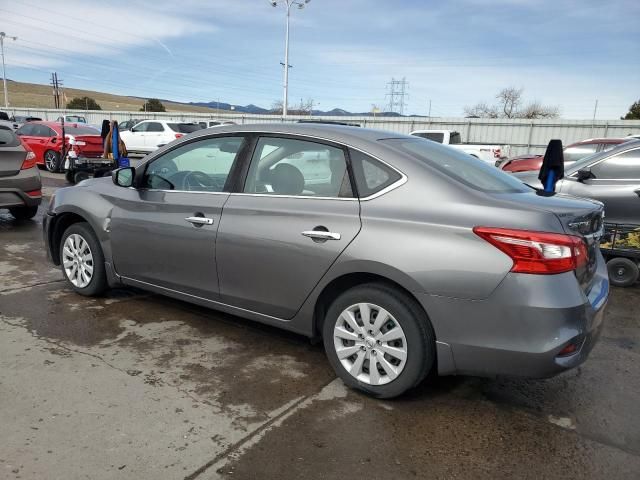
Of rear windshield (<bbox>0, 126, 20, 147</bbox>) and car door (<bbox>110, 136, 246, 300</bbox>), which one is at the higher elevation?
rear windshield (<bbox>0, 126, 20, 147</bbox>)

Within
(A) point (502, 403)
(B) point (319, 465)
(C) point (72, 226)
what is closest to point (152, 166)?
(C) point (72, 226)

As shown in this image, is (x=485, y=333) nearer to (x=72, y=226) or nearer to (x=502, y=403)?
(x=502, y=403)

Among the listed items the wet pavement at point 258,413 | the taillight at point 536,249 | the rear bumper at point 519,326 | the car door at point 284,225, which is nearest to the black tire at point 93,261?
the wet pavement at point 258,413

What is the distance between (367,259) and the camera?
2975mm

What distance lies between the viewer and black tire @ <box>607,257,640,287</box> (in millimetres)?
5922

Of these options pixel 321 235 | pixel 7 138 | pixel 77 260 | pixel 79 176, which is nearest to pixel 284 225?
pixel 321 235

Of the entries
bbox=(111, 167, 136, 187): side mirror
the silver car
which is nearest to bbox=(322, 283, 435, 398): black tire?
the silver car

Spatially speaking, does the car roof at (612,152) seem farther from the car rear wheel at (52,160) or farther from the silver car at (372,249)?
the car rear wheel at (52,160)

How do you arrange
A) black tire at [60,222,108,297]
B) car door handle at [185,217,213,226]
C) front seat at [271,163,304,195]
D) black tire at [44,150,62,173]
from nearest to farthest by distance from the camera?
front seat at [271,163,304,195] → car door handle at [185,217,213,226] → black tire at [60,222,108,297] → black tire at [44,150,62,173]

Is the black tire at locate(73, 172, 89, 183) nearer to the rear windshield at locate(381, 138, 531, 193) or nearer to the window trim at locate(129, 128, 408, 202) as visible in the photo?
the window trim at locate(129, 128, 408, 202)

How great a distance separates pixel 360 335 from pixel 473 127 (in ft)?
92.2

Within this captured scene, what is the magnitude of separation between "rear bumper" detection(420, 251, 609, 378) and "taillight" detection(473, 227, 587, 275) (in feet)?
0.15

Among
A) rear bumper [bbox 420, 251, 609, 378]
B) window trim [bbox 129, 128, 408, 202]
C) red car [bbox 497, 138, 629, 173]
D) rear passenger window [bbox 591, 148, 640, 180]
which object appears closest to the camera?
rear bumper [bbox 420, 251, 609, 378]

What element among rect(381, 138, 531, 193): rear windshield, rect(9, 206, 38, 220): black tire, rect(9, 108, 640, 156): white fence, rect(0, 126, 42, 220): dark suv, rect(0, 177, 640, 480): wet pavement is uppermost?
rect(9, 108, 640, 156): white fence
